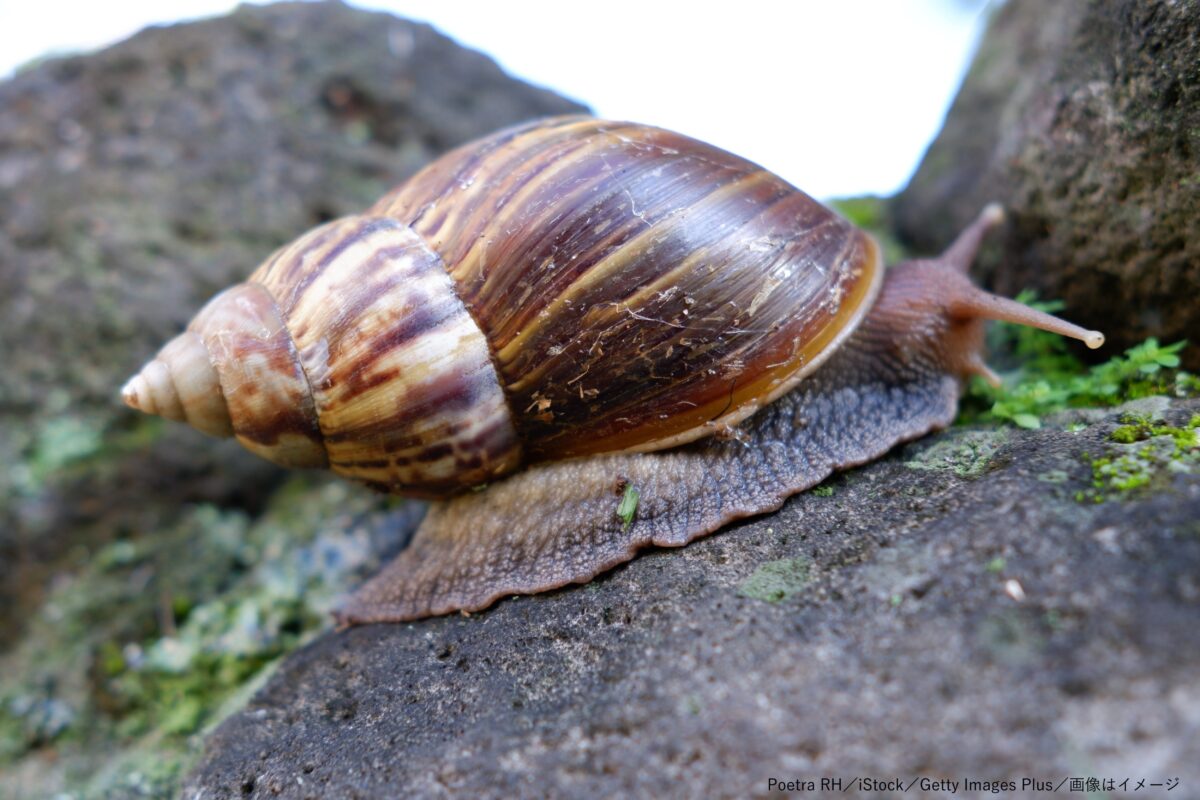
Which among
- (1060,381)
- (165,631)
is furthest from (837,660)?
(165,631)

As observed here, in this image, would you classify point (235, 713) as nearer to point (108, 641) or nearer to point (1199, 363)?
point (108, 641)

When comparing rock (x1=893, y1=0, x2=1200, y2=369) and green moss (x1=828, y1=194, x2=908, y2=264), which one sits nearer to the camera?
rock (x1=893, y1=0, x2=1200, y2=369)

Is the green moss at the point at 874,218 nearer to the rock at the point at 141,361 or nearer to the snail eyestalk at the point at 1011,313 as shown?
the snail eyestalk at the point at 1011,313

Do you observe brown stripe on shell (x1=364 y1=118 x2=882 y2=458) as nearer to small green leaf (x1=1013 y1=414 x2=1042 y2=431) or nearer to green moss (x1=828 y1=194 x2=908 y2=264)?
small green leaf (x1=1013 y1=414 x2=1042 y2=431)

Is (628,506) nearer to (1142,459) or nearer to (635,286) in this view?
(635,286)

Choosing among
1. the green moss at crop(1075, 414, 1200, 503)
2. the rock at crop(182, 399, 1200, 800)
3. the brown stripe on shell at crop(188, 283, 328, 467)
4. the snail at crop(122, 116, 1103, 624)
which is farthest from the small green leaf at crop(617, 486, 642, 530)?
the green moss at crop(1075, 414, 1200, 503)

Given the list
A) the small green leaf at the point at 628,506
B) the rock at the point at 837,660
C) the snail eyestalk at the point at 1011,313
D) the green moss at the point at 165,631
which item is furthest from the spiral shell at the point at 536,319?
the green moss at the point at 165,631

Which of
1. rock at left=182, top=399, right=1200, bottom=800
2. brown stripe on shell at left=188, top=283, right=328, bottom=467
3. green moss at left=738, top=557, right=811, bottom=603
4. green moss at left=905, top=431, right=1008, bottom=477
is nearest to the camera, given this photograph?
rock at left=182, top=399, right=1200, bottom=800

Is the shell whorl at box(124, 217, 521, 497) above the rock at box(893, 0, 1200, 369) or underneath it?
underneath
